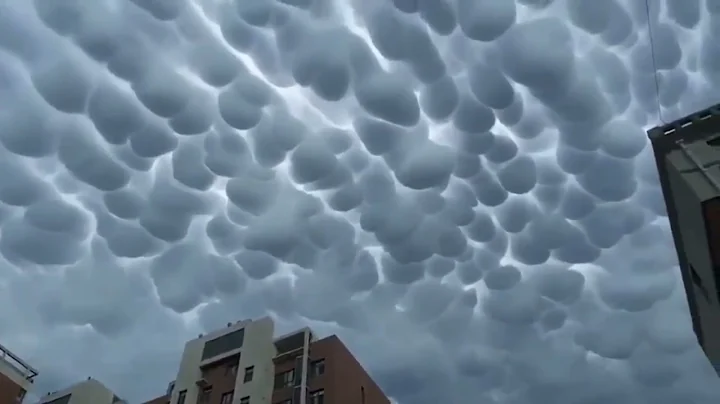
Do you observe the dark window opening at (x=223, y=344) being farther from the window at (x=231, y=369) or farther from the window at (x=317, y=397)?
the window at (x=317, y=397)

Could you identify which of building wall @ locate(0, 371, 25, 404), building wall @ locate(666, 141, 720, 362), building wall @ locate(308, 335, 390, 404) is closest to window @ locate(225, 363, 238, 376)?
building wall @ locate(308, 335, 390, 404)

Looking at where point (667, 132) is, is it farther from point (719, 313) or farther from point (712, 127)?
point (719, 313)

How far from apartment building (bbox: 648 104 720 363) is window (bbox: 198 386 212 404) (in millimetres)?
31673

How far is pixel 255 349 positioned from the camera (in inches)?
1842

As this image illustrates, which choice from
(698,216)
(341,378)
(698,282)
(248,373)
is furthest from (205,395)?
(698,216)

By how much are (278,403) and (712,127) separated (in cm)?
3052

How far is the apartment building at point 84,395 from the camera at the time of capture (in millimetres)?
52125

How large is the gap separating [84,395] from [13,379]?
38.7 feet

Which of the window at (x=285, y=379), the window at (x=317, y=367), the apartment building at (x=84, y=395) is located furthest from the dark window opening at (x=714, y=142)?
the apartment building at (x=84, y=395)

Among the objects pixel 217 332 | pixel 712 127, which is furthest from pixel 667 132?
pixel 217 332

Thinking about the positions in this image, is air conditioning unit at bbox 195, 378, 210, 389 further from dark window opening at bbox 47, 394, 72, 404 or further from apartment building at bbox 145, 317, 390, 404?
dark window opening at bbox 47, 394, 72, 404

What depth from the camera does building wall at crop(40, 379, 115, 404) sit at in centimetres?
5216

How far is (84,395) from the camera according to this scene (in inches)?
2071

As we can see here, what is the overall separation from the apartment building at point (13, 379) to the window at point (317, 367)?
17.5m
